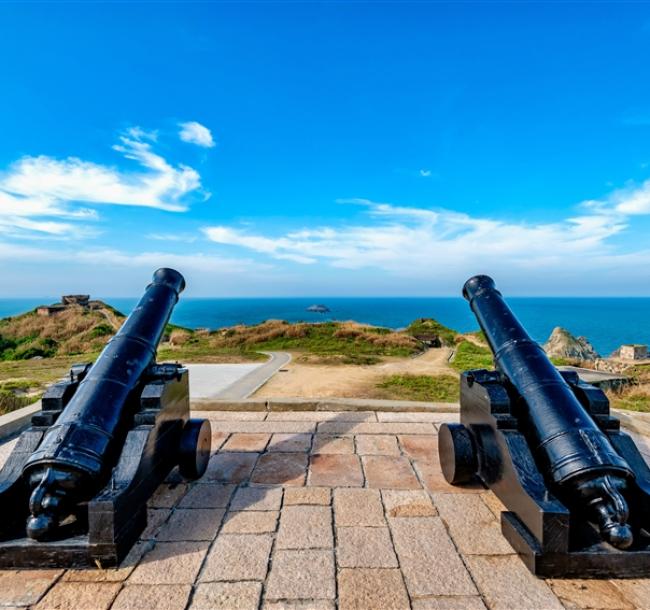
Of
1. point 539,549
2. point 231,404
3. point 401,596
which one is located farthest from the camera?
point 231,404

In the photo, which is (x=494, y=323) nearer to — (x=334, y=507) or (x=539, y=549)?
(x=539, y=549)

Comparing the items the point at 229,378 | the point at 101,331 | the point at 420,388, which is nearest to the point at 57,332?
the point at 101,331

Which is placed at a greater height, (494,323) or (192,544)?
(494,323)

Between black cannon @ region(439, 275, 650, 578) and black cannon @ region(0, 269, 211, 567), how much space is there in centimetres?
212

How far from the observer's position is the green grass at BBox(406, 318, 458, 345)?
70.8 ft

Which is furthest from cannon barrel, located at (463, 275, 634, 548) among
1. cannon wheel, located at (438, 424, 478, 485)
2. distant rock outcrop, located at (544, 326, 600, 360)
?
distant rock outcrop, located at (544, 326, 600, 360)

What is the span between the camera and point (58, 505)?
223 centimetres

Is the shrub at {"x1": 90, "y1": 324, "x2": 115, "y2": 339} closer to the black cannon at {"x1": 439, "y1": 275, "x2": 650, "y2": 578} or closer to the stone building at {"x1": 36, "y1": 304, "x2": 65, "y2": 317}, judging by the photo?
the stone building at {"x1": 36, "y1": 304, "x2": 65, "y2": 317}

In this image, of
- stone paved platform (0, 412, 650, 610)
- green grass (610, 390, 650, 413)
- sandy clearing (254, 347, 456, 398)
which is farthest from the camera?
sandy clearing (254, 347, 456, 398)

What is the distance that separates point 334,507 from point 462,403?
1335 millimetres

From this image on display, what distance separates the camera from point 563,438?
2.41 m

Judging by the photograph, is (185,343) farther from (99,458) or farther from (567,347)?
(567,347)

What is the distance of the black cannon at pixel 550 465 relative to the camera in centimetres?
216

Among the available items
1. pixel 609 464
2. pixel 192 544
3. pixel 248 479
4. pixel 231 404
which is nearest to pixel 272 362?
pixel 231 404
